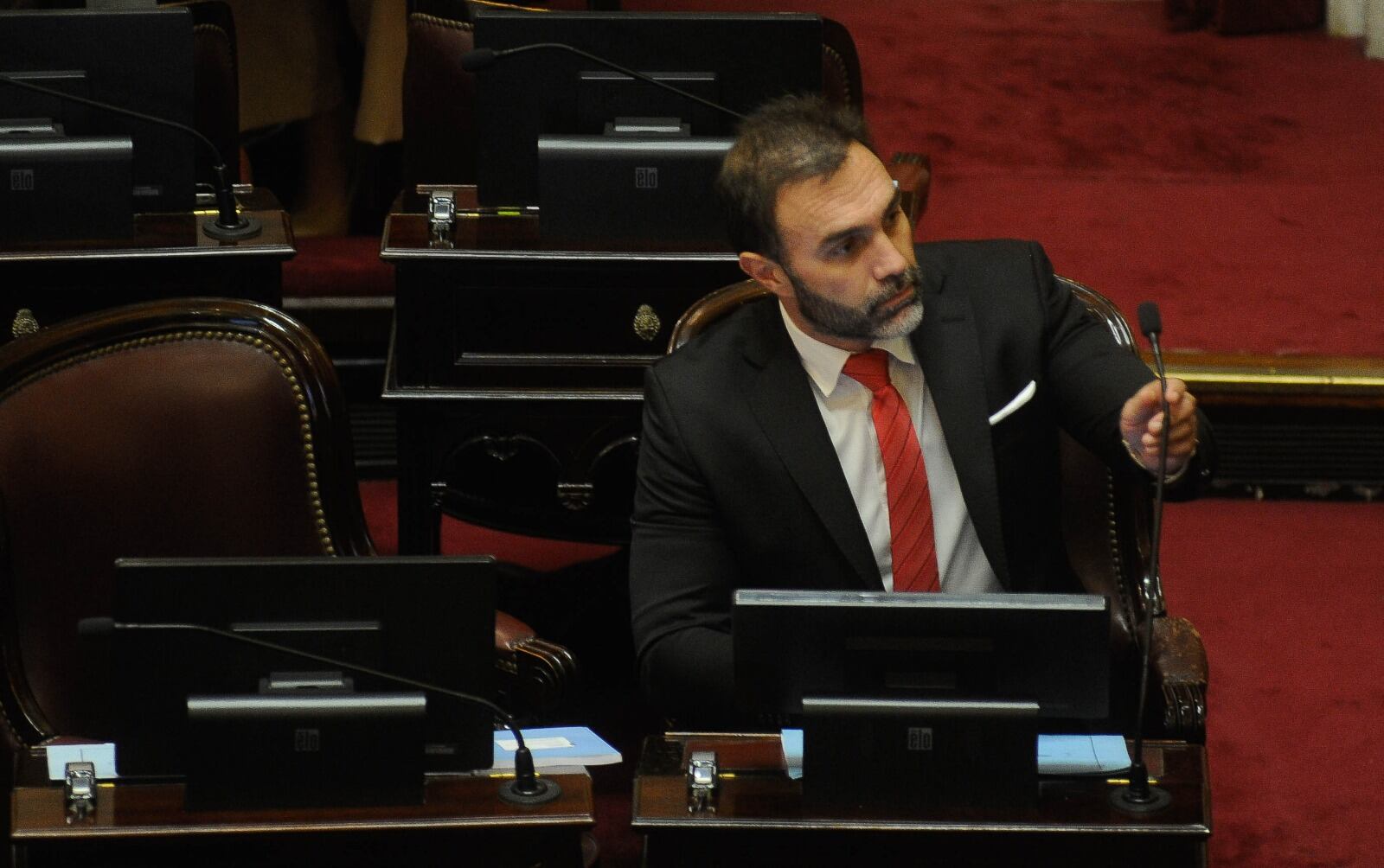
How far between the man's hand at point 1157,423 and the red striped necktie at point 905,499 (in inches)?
8.8

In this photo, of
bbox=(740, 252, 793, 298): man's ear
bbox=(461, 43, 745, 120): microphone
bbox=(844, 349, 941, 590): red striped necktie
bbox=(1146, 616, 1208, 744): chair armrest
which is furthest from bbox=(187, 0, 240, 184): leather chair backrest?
bbox=(1146, 616, 1208, 744): chair armrest

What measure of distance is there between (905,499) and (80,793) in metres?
0.79

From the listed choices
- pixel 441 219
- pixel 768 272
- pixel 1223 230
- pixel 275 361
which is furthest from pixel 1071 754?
pixel 1223 230

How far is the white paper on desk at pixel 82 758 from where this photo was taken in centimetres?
161

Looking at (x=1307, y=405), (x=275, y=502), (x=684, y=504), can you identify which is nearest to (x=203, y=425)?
(x=275, y=502)

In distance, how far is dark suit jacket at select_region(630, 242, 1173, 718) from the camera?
1879mm

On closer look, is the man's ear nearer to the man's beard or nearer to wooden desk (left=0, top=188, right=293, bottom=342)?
the man's beard

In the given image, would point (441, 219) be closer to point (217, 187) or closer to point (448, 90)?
point (217, 187)

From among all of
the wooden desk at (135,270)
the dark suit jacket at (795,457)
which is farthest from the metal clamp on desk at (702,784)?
the wooden desk at (135,270)

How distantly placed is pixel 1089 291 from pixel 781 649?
2.47ft

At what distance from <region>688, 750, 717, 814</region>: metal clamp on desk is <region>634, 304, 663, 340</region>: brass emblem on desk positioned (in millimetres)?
1062

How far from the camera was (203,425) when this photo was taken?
2.08 meters

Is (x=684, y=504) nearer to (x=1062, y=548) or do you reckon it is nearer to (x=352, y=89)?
(x=1062, y=548)

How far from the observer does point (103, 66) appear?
249 cm
